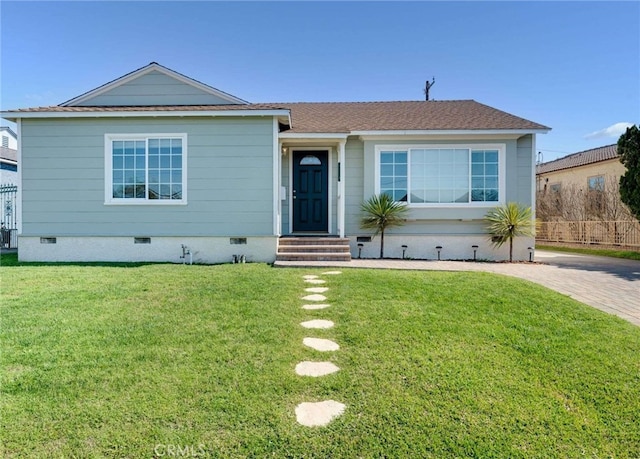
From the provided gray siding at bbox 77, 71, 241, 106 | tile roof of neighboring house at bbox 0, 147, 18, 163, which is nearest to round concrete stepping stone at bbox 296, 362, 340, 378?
gray siding at bbox 77, 71, 241, 106

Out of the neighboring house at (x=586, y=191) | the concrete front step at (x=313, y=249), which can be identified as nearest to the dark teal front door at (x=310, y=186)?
the concrete front step at (x=313, y=249)

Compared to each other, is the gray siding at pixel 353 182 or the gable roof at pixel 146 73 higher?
the gable roof at pixel 146 73

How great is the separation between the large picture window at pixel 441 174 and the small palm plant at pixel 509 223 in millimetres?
488

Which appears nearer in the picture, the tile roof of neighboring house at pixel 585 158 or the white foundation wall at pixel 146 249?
the white foundation wall at pixel 146 249

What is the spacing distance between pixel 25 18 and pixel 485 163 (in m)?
12.6

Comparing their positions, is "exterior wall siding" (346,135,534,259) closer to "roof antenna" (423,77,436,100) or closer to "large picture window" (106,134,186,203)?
"large picture window" (106,134,186,203)

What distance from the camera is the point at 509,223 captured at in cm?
902

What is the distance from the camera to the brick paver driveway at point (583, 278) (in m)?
5.28

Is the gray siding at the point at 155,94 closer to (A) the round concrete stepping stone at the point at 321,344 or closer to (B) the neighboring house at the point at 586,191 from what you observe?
(A) the round concrete stepping stone at the point at 321,344

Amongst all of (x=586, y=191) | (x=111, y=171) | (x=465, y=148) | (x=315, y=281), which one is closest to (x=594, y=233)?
(x=586, y=191)

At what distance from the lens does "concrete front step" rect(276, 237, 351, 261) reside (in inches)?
326

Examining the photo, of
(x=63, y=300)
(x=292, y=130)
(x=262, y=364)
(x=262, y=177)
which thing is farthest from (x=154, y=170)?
(x=262, y=364)

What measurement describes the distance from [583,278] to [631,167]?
24.1ft

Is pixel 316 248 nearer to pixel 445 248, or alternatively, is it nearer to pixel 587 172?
pixel 445 248
